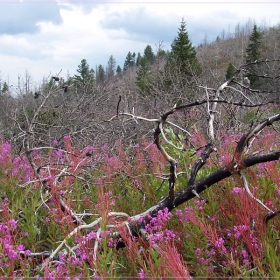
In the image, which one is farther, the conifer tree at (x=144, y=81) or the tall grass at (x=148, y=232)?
the conifer tree at (x=144, y=81)

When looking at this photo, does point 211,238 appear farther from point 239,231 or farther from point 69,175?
point 69,175

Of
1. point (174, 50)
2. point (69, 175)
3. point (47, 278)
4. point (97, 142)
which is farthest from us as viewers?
point (174, 50)

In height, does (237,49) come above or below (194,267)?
above

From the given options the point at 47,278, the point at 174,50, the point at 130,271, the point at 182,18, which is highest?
the point at 182,18

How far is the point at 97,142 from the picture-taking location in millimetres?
6723

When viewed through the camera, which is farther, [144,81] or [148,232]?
[144,81]

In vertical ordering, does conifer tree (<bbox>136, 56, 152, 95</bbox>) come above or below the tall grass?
above

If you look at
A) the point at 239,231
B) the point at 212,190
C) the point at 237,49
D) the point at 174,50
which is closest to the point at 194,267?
the point at 239,231

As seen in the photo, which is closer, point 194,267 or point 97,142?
point 194,267

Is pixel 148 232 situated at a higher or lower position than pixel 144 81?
lower

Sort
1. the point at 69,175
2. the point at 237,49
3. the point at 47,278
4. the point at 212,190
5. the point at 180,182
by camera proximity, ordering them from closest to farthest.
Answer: the point at 47,278 → the point at 212,190 → the point at 180,182 → the point at 69,175 → the point at 237,49

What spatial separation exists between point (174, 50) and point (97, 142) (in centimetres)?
2343

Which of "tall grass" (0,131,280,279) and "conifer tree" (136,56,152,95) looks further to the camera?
"conifer tree" (136,56,152,95)

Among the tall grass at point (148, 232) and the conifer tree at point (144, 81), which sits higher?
the conifer tree at point (144, 81)
